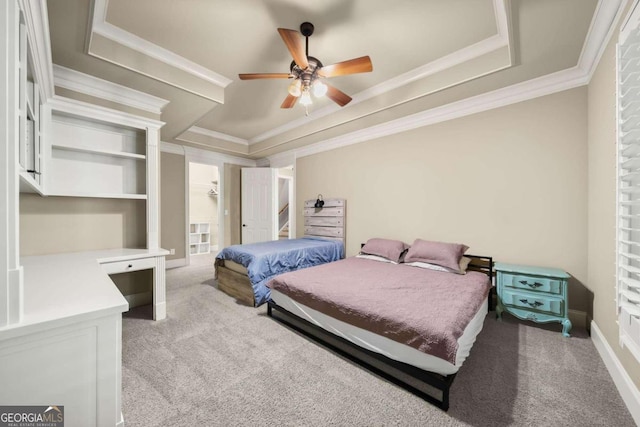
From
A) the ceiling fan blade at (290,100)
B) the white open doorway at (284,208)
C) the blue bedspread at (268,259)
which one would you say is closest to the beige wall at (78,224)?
the blue bedspread at (268,259)

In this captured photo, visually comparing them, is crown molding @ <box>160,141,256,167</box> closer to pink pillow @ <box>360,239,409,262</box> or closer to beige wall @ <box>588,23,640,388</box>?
pink pillow @ <box>360,239,409,262</box>

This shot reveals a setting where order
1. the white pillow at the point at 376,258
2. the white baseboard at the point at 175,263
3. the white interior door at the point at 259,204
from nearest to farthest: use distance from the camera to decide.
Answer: the white pillow at the point at 376,258 < the white baseboard at the point at 175,263 < the white interior door at the point at 259,204

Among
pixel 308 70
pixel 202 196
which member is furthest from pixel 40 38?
pixel 202 196

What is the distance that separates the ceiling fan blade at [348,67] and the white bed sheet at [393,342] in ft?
6.71

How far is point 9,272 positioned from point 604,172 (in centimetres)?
346

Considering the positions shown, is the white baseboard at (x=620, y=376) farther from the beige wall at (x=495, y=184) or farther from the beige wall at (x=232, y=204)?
the beige wall at (x=232, y=204)

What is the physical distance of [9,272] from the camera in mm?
865

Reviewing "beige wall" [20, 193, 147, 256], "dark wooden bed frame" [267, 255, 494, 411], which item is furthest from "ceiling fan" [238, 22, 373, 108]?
"dark wooden bed frame" [267, 255, 494, 411]

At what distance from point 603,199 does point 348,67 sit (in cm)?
227

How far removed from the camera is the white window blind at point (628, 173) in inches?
51.8

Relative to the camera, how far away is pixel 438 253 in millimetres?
2863

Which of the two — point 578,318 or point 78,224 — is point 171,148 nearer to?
point 78,224

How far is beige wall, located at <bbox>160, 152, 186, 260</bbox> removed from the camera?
15.6ft

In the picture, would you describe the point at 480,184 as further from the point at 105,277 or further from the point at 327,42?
the point at 105,277
